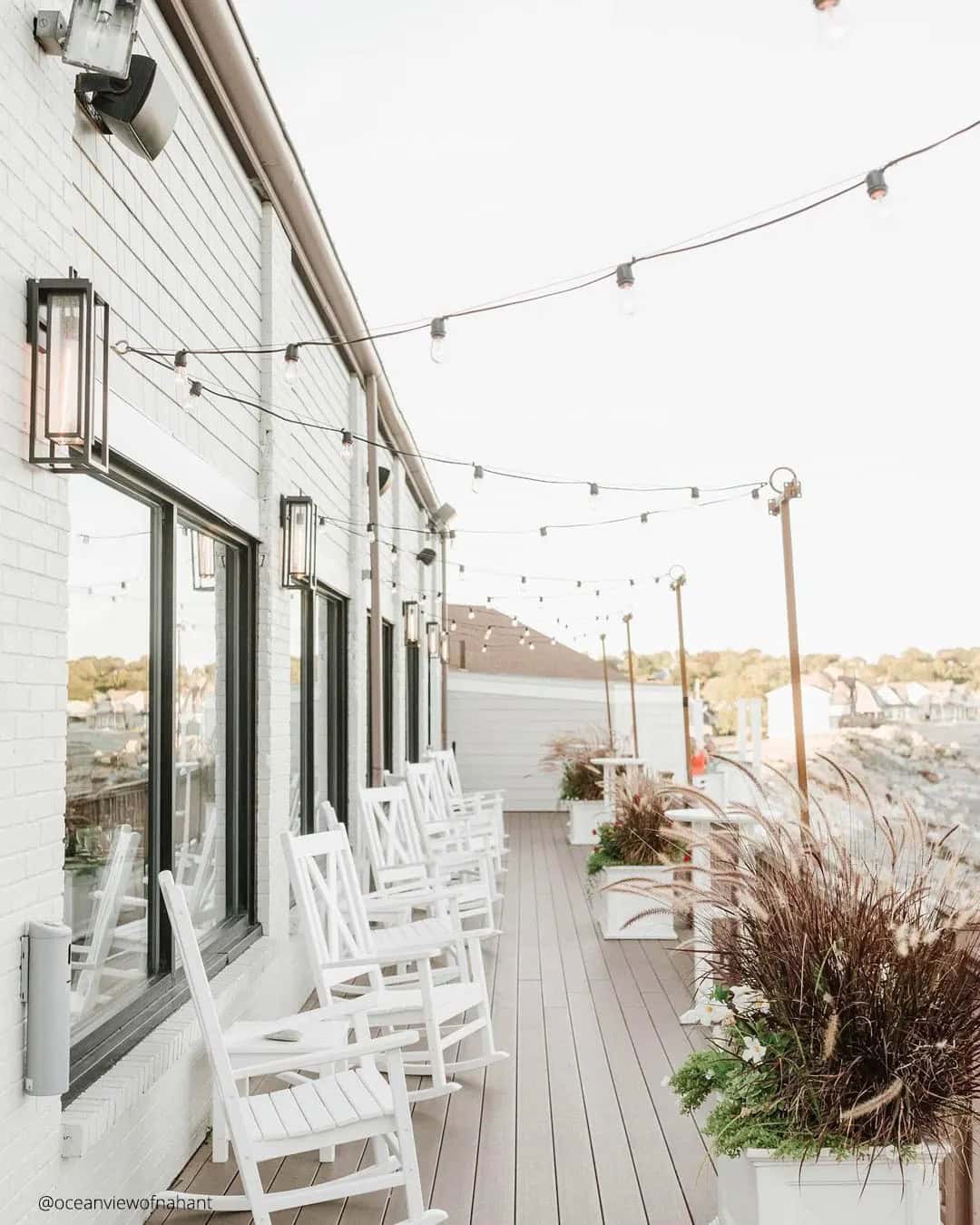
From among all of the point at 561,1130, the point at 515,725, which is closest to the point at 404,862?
the point at 561,1130

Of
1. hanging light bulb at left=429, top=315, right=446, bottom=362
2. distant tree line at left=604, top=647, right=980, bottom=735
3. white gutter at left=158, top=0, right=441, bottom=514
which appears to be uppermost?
white gutter at left=158, top=0, right=441, bottom=514

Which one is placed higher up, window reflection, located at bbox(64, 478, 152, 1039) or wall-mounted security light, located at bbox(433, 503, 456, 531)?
wall-mounted security light, located at bbox(433, 503, 456, 531)

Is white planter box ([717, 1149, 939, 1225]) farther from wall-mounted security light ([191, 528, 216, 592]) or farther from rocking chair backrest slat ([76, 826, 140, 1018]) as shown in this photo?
wall-mounted security light ([191, 528, 216, 592])

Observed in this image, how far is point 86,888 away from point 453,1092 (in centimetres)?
156

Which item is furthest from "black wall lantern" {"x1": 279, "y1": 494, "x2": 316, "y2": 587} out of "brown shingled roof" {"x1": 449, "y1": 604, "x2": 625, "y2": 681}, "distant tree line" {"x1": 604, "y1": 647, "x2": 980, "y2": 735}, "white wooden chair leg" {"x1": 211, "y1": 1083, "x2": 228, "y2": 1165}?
"brown shingled roof" {"x1": 449, "y1": 604, "x2": 625, "y2": 681}

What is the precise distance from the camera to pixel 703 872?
2385mm

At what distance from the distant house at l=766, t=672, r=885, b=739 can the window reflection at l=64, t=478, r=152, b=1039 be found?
2629 millimetres

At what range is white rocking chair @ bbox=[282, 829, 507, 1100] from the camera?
3.34 meters

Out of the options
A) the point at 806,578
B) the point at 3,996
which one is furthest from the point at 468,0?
the point at 806,578

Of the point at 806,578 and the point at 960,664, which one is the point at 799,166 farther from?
the point at 806,578

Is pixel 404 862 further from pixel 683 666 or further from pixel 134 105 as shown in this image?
pixel 134 105

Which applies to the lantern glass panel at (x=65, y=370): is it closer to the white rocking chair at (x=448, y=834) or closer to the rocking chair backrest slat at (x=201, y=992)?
the rocking chair backrest slat at (x=201, y=992)

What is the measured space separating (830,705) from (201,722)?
12.9 ft

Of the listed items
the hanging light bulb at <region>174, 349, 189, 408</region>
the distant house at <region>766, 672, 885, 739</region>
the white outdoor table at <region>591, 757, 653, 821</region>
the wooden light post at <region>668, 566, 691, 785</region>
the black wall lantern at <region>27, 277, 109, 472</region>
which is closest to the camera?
the black wall lantern at <region>27, 277, 109, 472</region>
